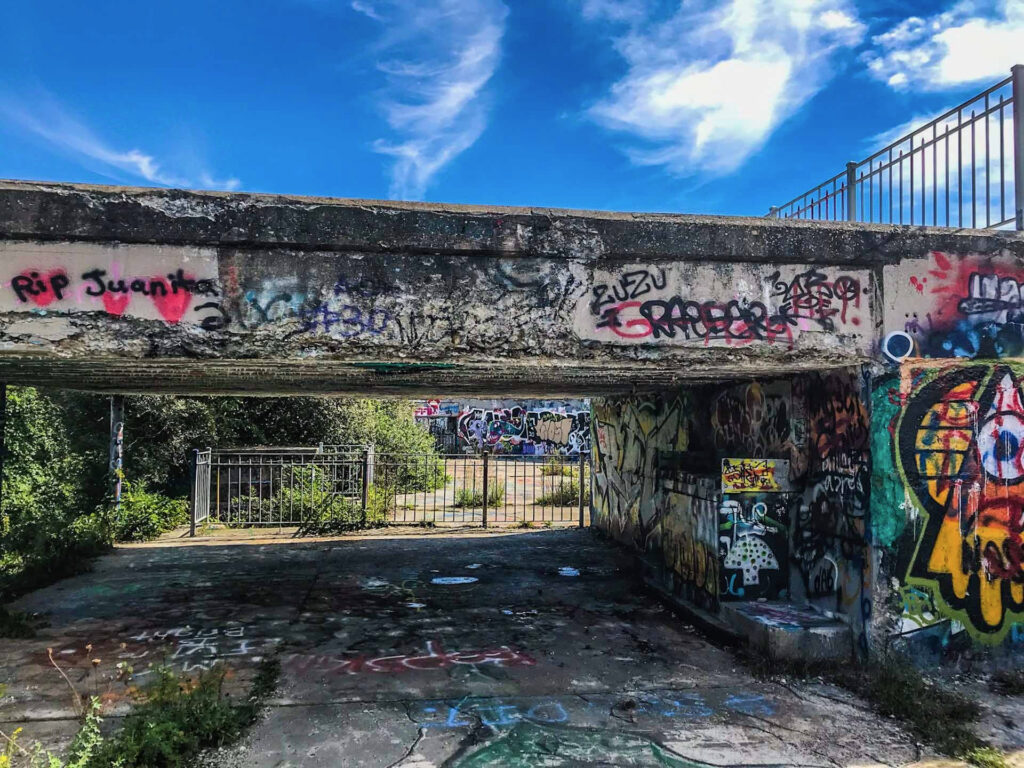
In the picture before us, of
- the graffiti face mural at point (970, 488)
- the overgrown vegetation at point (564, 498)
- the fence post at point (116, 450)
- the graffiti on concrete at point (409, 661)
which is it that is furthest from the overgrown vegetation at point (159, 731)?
the overgrown vegetation at point (564, 498)

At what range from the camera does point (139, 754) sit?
3850mm

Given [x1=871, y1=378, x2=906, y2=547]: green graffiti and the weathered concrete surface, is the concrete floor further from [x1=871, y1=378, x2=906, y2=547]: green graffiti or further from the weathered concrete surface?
the weathered concrete surface

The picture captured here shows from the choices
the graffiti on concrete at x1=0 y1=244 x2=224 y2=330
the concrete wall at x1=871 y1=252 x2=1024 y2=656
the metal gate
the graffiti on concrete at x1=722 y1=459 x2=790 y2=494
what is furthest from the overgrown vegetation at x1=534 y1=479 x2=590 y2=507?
the graffiti on concrete at x1=0 y1=244 x2=224 y2=330

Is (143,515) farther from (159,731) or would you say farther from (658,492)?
(159,731)

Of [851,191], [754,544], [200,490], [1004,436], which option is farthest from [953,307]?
[200,490]

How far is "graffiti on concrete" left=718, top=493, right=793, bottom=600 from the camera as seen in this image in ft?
21.5

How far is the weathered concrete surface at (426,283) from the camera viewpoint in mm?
4578

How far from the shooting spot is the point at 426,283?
493 centimetres

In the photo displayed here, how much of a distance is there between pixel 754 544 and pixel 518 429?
24814mm

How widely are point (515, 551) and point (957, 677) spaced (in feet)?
21.0

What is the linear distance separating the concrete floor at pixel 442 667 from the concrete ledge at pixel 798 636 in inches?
12.8

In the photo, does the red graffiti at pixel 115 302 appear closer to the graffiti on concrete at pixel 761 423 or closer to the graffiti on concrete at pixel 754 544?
the graffiti on concrete at pixel 754 544

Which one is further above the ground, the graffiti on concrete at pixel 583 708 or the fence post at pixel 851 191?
the fence post at pixel 851 191

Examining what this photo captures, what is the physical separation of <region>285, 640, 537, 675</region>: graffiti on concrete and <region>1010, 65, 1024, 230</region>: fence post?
5.55 m
